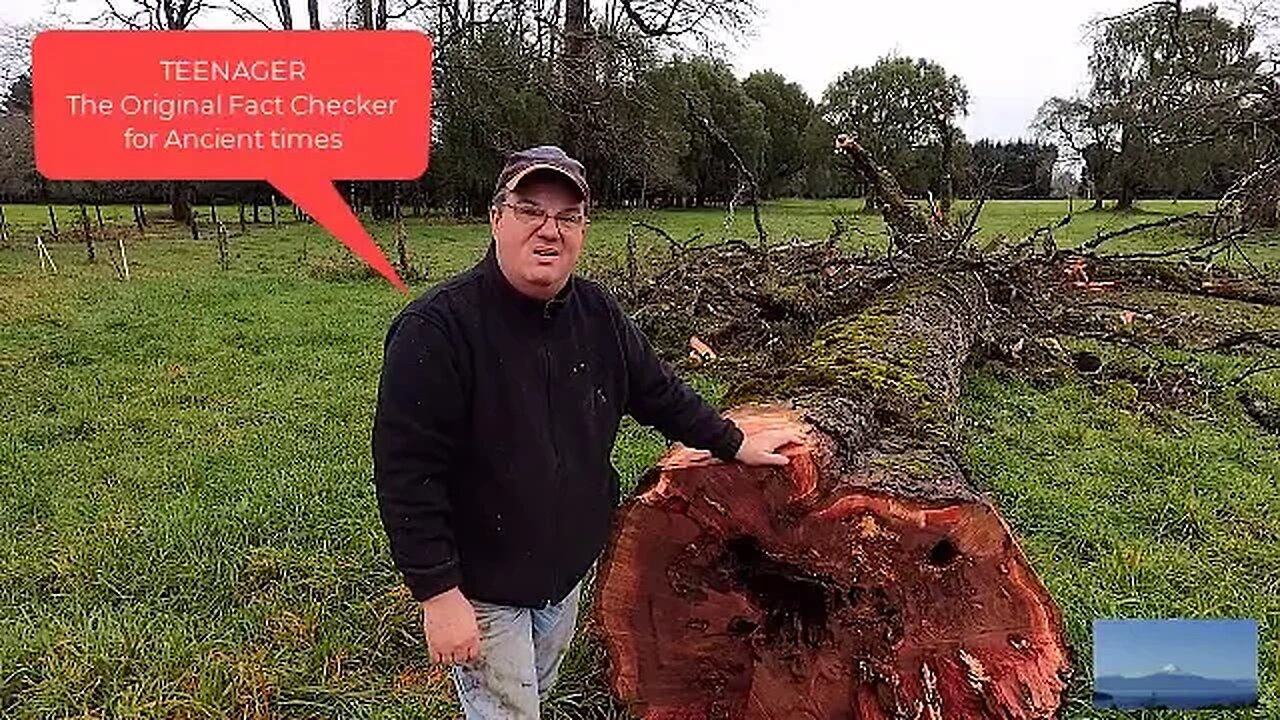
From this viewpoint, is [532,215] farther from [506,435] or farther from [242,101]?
[242,101]

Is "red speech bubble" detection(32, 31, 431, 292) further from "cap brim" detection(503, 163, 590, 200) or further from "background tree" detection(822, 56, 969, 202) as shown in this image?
"background tree" detection(822, 56, 969, 202)

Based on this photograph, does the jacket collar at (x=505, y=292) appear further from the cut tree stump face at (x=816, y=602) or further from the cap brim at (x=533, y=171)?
the cut tree stump face at (x=816, y=602)

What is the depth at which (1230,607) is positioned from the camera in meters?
3.56

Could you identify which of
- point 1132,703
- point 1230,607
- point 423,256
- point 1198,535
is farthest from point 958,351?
point 423,256

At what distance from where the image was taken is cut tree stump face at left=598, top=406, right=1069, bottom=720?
2.49m

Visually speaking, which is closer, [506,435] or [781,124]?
[506,435]

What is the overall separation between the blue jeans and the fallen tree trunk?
384 millimetres

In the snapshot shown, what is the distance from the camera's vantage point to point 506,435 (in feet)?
6.85

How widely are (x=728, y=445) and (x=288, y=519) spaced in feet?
8.12

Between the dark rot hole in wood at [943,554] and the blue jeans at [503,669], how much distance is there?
0.93 metres

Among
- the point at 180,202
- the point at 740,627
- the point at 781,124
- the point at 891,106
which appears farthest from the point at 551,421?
the point at 781,124

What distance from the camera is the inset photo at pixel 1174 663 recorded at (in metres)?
2.57

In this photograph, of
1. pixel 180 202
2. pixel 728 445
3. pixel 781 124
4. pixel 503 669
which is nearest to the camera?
pixel 503 669

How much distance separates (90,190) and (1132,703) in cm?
3342
